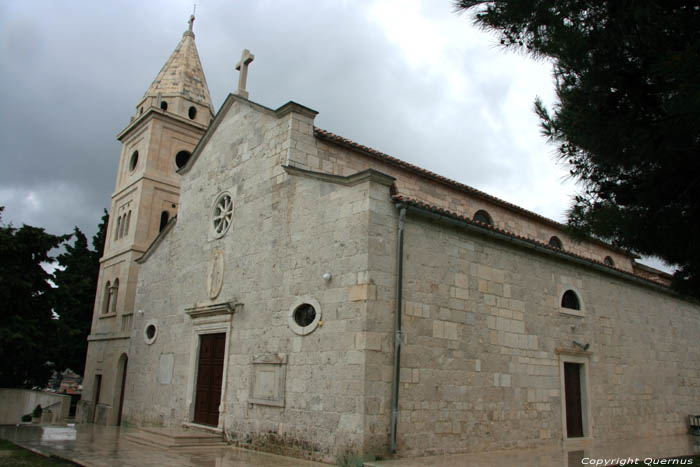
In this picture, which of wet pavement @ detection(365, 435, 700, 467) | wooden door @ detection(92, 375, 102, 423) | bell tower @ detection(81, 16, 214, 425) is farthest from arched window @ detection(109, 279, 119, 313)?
wet pavement @ detection(365, 435, 700, 467)

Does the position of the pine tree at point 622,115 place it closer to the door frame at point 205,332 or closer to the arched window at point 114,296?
the door frame at point 205,332

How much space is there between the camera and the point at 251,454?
33.7ft

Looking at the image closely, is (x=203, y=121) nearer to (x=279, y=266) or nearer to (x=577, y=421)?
(x=279, y=266)

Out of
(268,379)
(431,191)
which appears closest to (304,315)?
(268,379)

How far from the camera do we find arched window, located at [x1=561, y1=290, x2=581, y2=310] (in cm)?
1341

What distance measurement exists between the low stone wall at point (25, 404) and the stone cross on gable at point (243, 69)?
42.3 ft

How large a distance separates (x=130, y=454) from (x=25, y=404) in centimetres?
1198

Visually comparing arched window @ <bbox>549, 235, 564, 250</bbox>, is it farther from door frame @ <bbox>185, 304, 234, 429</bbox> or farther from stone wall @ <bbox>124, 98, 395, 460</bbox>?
door frame @ <bbox>185, 304, 234, 429</bbox>

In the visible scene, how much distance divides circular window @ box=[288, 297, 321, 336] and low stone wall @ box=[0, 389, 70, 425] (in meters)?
13.1

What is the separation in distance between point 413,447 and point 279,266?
4.47m

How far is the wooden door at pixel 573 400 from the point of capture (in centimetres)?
1275

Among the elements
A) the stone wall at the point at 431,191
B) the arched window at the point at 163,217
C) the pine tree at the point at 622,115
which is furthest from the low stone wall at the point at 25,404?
the pine tree at the point at 622,115

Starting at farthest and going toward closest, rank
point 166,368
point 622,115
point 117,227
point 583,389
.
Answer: point 117,227
point 166,368
point 583,389
point 622,115

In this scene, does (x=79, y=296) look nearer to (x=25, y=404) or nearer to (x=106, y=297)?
(x=106, y=297)
